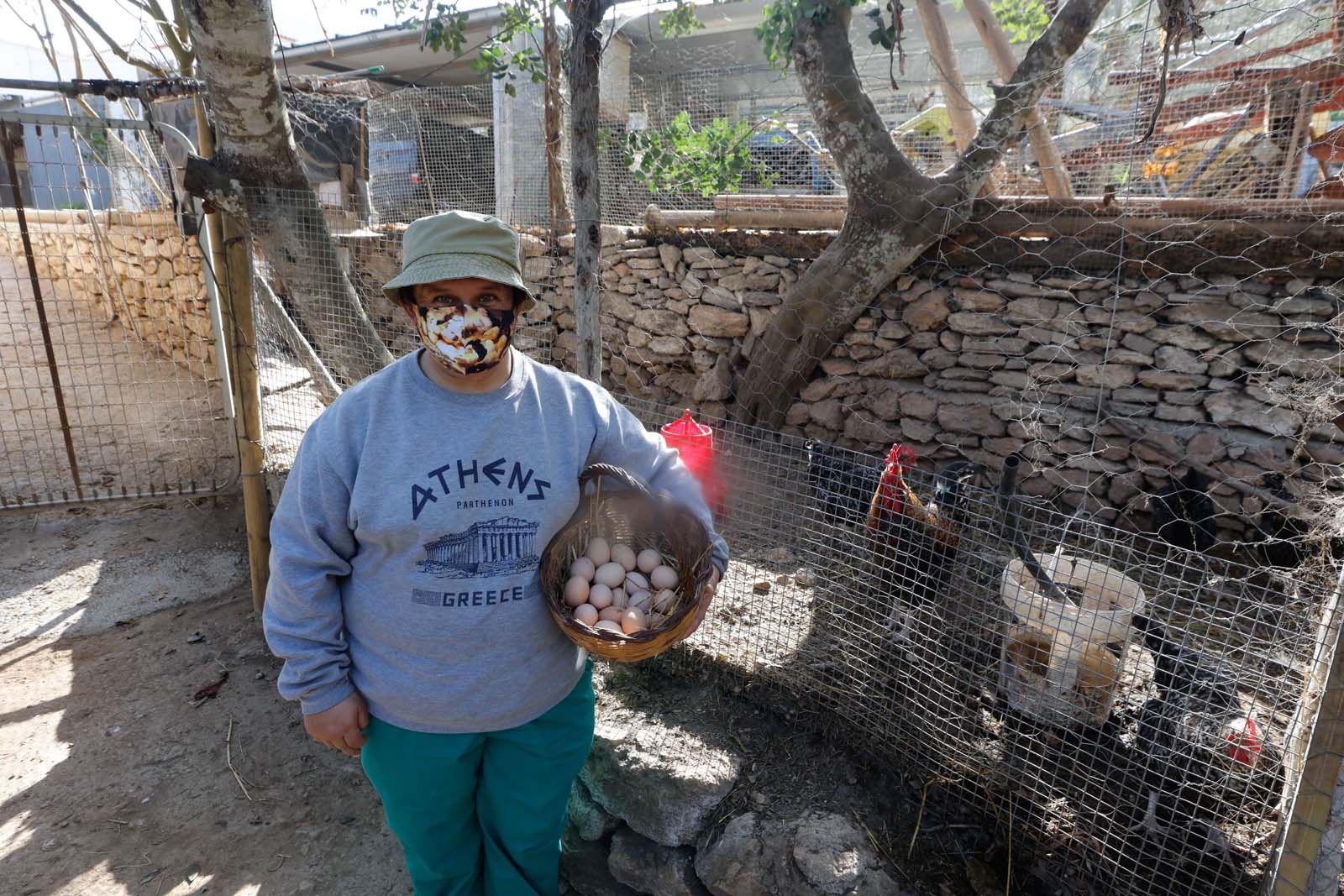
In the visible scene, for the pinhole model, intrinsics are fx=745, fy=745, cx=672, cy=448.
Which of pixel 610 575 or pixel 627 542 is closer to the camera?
pixel 610 575

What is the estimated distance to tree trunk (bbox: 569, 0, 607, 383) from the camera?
293 cm

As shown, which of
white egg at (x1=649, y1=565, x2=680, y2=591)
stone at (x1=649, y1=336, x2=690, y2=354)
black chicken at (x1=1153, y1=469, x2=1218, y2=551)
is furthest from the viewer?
stone at (x1=649, y1=336, x2=690, y2=354)

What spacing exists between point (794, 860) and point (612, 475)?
49.4 inches

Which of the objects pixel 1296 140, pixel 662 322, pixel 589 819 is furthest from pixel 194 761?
pixel 1296 140

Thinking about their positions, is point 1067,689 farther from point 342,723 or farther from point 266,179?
point 266,179

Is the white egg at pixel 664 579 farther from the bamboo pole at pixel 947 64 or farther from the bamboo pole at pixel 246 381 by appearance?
the bamboo pole at pixel 947 64

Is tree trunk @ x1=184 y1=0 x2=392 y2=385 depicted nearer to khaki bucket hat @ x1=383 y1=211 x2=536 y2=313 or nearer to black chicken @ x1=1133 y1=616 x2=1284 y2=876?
khaki bucket hat @ x1=383 y1=211 x2=536 y2=313

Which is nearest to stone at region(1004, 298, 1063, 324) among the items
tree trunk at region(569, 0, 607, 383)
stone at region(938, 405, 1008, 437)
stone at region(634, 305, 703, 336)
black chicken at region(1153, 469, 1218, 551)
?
stone at region(938, 405, 1008, 437)

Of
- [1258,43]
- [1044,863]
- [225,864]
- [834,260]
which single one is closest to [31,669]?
[225,864]

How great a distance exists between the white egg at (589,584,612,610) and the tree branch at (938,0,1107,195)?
373 cm

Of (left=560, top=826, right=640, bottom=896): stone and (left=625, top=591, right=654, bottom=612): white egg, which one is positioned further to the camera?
(left=560, top=826, right=640, bottom=896): stone

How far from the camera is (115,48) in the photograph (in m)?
4.45

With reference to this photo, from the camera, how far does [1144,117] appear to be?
4.45 metres

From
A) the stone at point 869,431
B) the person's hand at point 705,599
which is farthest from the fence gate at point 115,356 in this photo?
the stone at point 869,431
